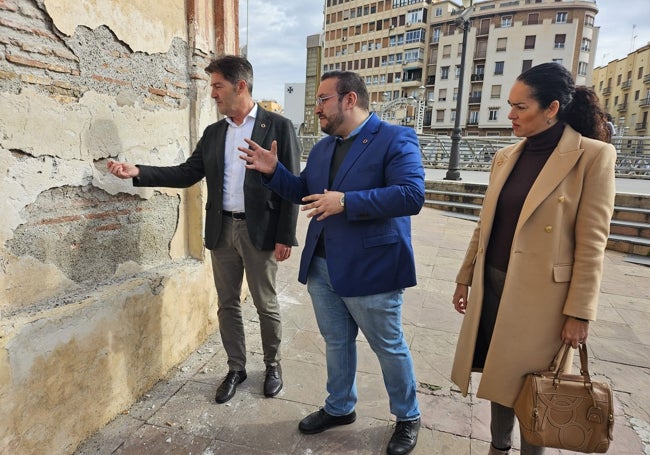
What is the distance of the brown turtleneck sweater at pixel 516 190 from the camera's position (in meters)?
1.83

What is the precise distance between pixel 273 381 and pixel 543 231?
1.96 metres

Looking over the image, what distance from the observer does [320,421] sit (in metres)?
2.43

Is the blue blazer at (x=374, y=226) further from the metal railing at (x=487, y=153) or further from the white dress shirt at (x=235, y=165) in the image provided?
the metal railing at (x=487, y=153)

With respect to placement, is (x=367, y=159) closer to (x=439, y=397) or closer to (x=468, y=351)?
(x=468, y=351)

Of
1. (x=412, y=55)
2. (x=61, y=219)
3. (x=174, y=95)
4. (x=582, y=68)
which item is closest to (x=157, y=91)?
(x=174, y=95)

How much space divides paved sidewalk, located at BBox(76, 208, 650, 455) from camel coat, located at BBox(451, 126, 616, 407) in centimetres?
81

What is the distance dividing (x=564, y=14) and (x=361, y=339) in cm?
5369

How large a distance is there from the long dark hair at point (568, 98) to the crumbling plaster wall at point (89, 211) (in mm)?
2229

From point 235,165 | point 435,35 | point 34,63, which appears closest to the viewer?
point 34,63

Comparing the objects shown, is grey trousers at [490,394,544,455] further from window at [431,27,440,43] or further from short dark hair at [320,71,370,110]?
window at [431,27,440,43]

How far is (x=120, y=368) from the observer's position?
252cm

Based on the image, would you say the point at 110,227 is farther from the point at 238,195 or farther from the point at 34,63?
the point at 34,63

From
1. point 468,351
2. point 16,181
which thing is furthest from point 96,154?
point 468,351

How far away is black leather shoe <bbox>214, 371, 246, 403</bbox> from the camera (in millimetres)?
2701
